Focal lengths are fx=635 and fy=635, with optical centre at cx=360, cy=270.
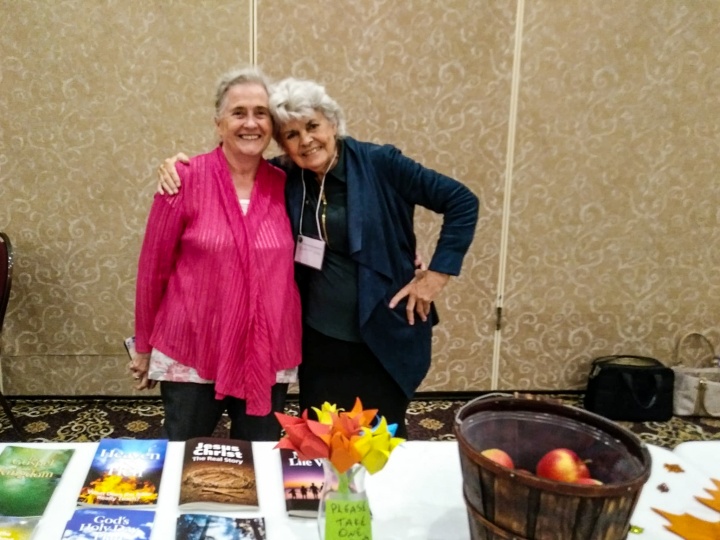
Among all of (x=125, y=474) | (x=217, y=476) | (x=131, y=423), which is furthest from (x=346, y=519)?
(x=131, y=423)

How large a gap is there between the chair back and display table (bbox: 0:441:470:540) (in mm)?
1382

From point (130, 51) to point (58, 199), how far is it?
765 millimetres

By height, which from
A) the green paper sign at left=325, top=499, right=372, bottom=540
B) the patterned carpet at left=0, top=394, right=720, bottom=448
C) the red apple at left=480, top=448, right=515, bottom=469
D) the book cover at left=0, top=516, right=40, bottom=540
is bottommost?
the patterned carpet at left=0, top=394, right=720, bottom=448

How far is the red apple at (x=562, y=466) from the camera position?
88 centimetres

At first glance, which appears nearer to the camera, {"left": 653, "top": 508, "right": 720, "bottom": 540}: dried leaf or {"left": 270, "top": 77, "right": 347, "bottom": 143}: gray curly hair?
{"left": 653, "top": 508, "right": 720, "bottom": 540}: dried leaf

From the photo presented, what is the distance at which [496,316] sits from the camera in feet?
10.7

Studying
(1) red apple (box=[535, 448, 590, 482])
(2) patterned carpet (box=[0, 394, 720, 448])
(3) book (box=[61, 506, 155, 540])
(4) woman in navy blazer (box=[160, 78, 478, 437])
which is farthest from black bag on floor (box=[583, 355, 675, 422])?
(3) book (box=[61, 506, 155, 540])

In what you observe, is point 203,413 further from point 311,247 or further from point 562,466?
point 562,466

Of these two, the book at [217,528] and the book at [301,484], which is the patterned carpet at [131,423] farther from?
the book at [217,528]

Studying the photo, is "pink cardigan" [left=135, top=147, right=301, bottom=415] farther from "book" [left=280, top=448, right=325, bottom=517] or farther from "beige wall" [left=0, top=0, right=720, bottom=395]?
"beige wall" [left=0, top=0, right=720, bottom=395]

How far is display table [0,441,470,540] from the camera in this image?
1.04 meters

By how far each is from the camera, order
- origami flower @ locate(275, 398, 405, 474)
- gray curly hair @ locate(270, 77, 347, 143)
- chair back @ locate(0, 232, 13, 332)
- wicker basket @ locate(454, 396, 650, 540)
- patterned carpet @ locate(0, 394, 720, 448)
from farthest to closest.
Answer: patterned carpet @ locate(0, 394, 720, 448) < chair back @ locate(0, 232, 13, 332) < gray curly hair @ locate(270, 77, 347, 143) < origami flower @ locate(275, 398, 405, 474) < wicker basket @ locate(454, 396, 650, 540)

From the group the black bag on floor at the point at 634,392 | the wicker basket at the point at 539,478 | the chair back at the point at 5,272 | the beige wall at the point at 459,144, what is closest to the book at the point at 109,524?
the wicker basket at the point at 539,478

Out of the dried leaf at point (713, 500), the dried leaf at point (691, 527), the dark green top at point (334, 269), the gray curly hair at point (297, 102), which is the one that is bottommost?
the dried leaf at point (691, 527)
